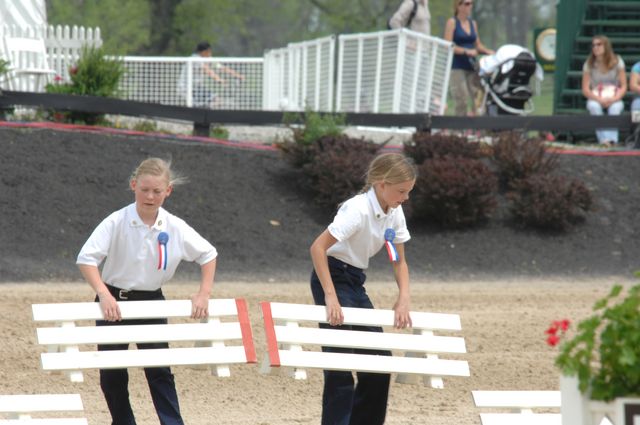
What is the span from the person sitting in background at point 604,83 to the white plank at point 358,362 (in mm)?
12518

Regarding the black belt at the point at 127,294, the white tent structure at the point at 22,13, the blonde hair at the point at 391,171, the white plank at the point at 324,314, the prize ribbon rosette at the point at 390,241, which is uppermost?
the white tent structure at the point at 22,13

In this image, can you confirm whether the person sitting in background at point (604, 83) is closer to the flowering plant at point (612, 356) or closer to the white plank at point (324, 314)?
the white plank at point (324, 314)

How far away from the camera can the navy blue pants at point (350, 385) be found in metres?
6.98

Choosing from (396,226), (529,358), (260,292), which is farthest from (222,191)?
(396,226)

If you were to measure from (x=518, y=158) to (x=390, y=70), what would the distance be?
128 inches

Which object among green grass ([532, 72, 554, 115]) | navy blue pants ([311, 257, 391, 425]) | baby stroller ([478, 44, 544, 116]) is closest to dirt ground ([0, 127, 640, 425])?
baby stroller ([478, 44, 544, 116])

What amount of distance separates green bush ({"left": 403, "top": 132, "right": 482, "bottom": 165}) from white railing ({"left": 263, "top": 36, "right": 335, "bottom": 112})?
102 inches

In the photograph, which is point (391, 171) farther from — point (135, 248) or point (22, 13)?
point (22, 13)

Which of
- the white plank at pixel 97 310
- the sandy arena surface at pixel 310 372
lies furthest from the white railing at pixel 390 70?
the white plank at pixel 97 310

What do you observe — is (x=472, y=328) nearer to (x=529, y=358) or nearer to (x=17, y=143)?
(x=529, y=358)

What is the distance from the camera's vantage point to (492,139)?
681 inches

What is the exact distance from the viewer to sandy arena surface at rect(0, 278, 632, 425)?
862 cm

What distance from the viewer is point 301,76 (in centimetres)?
2038

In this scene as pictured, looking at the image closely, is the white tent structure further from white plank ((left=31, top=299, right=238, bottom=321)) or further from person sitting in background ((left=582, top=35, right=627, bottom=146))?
white plank ((left=31, top=299, right=238, bottom=321))
